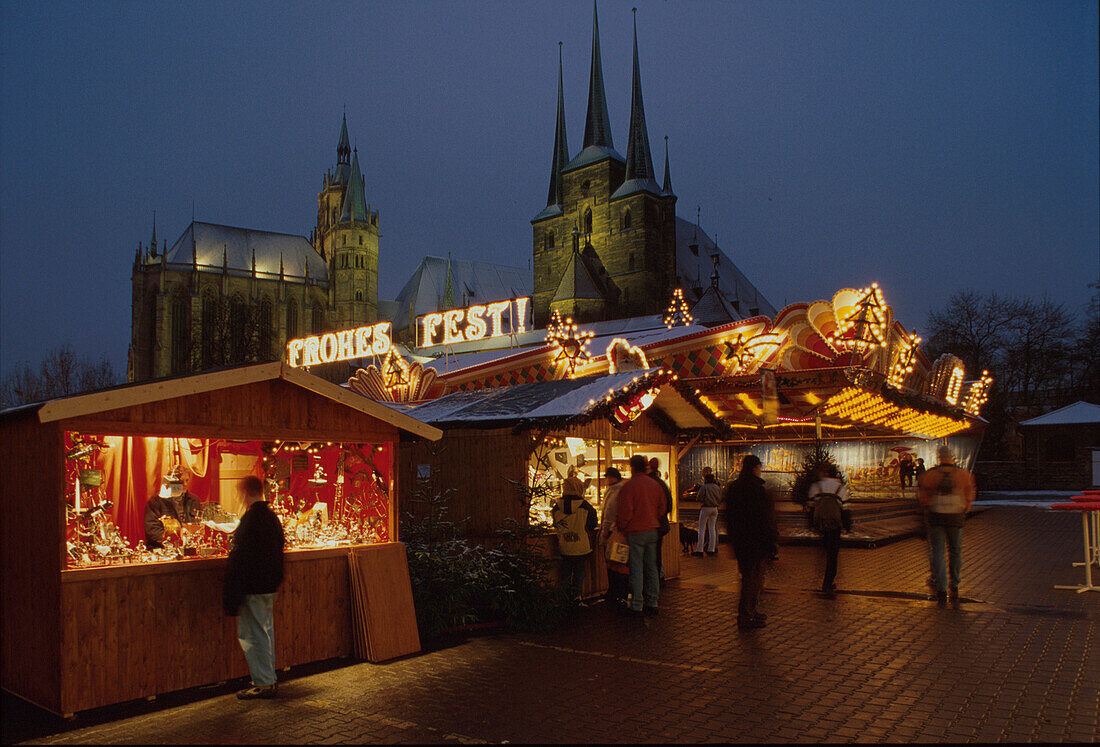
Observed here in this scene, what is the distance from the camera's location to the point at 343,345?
26.5 m

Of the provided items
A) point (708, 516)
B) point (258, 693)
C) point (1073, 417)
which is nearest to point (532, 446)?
point (258, 693)

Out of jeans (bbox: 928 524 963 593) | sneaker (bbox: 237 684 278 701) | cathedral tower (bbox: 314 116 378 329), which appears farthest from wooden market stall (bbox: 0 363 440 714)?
cathedral tower (bbox: 314 116 378 329)

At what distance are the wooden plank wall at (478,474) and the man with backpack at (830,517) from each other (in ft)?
12.2

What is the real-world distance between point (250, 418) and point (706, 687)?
171 inches

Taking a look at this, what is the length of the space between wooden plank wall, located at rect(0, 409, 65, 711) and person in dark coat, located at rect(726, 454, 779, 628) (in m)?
6.06

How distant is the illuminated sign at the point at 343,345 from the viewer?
25016mm

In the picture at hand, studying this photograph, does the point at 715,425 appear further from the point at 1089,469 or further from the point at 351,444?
the point at 1089,469

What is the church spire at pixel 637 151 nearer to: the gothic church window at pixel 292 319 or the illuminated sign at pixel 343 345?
the gothic church window at pixel 292 319

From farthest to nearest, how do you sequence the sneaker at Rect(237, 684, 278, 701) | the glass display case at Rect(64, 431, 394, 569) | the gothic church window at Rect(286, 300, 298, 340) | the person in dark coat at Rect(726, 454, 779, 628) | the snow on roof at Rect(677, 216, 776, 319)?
the gothic church window at Rect(286, 300, 298, 340) < the snow on roof at Rect(677, 216, 776, 319) < the person in dark coat at Rect(726, 454, 779, 628) < the glass display case at Rect(64, 431, 394, 569) < the sneaker at Rect(237, 684, 278, 701)

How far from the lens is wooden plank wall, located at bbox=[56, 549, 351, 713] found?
586 cm

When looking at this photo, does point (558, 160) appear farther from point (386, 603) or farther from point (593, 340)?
point (386, 603)

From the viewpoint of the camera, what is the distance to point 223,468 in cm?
823

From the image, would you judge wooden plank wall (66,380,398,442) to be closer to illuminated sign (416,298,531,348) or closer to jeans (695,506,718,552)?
jeans (695,506,718,552)

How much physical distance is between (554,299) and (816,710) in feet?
191
